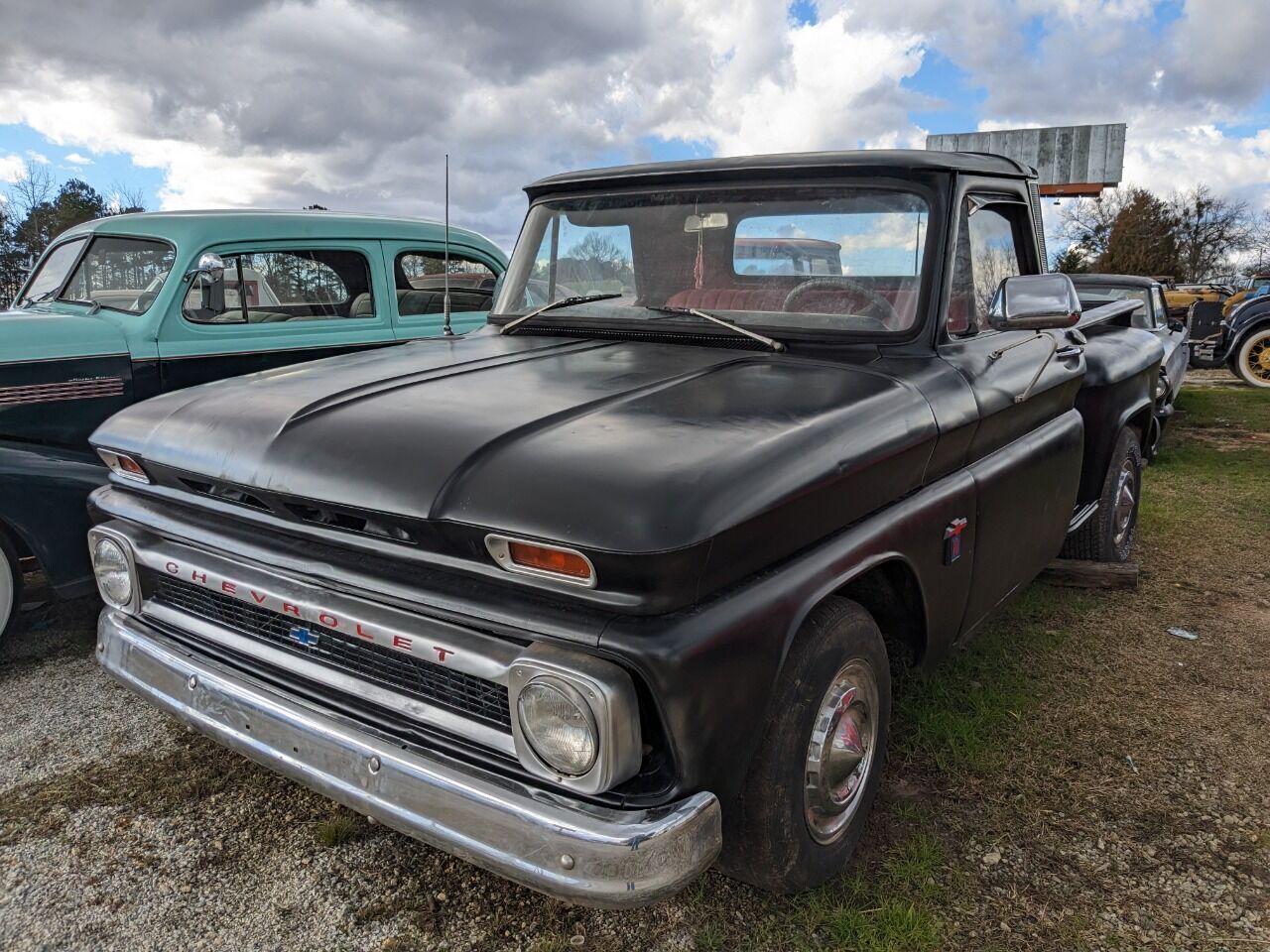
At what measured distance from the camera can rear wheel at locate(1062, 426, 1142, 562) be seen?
170 inches

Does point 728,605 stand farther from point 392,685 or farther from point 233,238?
point 233,238

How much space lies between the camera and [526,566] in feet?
5.69

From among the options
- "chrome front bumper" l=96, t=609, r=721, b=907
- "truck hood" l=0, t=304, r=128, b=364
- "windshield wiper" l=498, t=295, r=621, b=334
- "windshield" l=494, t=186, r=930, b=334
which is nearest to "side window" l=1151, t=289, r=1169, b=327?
"windshield" l=494, t=186, r=930, b=334

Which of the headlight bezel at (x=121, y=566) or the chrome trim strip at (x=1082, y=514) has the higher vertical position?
the headlight bezel at (x=121, y=566)

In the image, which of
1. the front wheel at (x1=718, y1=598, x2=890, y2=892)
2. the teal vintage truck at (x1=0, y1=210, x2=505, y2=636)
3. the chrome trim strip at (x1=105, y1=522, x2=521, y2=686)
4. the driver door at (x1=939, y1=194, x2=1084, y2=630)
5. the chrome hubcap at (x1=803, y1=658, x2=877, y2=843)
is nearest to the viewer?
the chrome trim strip at (x1=105, y1=522, x2=521, y2=686)

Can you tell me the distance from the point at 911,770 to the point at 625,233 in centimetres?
204

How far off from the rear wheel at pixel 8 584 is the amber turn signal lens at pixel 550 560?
3146 millimetres

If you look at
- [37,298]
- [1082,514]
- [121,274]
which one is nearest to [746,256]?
[1082,514]

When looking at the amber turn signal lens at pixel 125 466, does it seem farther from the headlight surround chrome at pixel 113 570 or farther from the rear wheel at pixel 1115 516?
the rear wheel at pixel 1115 516

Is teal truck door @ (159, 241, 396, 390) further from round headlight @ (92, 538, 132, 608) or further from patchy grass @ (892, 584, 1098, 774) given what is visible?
patchy grass @ (892, 584, 1098, 774)

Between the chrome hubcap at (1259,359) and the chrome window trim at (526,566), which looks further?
the chrome hubcap at (1259,359)

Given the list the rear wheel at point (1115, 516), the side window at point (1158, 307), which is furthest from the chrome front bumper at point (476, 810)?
the side window at point (1158, 307)

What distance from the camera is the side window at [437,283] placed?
5.54 m

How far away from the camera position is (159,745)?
3.11 meters
